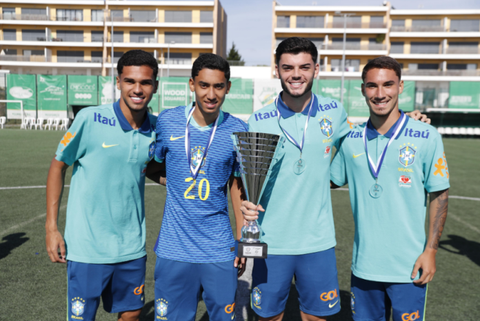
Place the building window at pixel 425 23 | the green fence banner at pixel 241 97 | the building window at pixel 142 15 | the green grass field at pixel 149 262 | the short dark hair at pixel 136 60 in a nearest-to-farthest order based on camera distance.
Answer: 1. the short dark hair at pixel 136 60
2. the green grass field at pixel 149 262
3. the green fence banner at pixel 241 97
4. the building window at pixel 425 23
5. the building window at pixel 142 15

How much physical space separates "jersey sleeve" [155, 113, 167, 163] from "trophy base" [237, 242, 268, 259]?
2.83 ft

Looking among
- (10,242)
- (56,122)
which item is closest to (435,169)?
(10,242)

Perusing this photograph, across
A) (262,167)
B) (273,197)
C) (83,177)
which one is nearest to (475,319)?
(273,197)

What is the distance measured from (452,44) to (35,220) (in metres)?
58.7

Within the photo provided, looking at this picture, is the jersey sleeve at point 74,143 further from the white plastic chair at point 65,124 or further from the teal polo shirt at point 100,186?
the white plastic chair at point 65,124

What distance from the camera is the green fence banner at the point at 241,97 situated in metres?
29.9

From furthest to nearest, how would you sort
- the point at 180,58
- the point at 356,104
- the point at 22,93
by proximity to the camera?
the point at 180,58, the point at 22,93, the point at 356,104

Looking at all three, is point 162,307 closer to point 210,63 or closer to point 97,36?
point 210,63

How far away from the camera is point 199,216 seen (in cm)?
259

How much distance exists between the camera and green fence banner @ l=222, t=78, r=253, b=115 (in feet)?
98.1

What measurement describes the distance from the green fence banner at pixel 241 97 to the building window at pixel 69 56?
112ft

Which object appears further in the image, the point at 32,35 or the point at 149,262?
the point at 32,35

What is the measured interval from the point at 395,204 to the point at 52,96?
1315 inches

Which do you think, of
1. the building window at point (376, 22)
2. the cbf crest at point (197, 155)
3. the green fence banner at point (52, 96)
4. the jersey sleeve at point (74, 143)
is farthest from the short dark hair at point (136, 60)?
the building window at point (376, 22)
